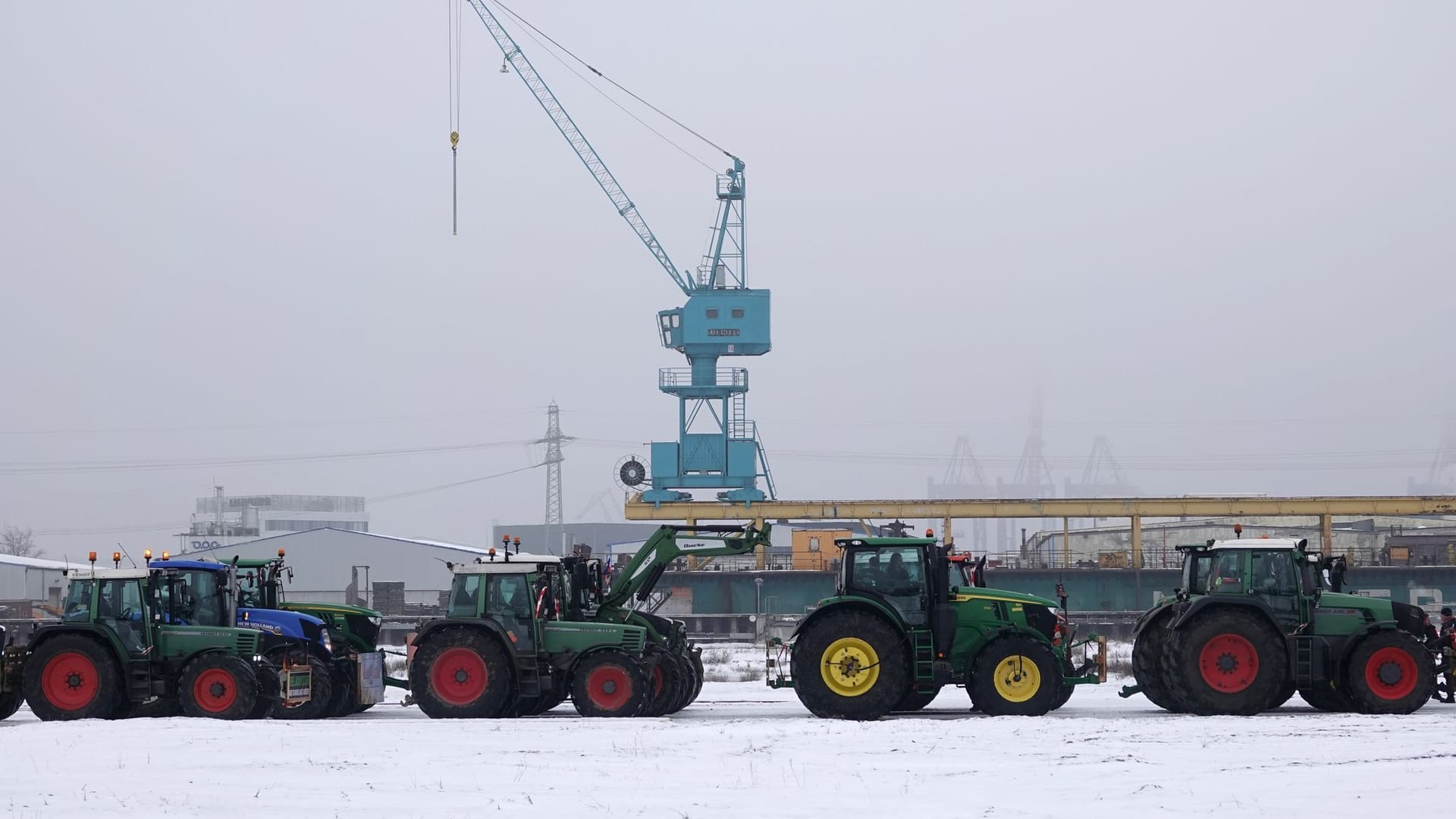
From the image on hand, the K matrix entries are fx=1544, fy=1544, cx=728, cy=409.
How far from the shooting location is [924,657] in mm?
19094

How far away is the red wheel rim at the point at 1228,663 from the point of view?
18.9 m

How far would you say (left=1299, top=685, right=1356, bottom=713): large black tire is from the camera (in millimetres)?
19234

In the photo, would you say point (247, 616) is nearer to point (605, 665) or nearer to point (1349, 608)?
point (605, 665)

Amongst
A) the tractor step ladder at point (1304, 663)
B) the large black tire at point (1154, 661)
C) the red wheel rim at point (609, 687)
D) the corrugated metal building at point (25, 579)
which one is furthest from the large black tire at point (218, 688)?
the corrugated metal building at point (25, 579)

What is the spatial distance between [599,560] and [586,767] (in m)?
8.06

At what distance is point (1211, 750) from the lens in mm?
14961

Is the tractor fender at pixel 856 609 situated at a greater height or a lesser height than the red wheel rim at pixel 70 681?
greater

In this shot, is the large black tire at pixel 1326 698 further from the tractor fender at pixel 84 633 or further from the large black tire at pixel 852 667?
the tractor fender at pixel 84 633

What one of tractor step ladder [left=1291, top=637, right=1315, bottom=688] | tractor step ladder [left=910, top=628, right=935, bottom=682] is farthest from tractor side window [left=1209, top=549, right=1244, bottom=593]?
tractor step ladder [left=910, top=628, right=935, bottom=682]

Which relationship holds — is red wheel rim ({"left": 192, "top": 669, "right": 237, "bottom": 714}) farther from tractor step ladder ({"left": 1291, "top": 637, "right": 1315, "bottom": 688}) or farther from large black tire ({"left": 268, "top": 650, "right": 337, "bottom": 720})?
tractor step ladder ({"left": 1291, "top": 637, "right": 1315, "bottom": 688})

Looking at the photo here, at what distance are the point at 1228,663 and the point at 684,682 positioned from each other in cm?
702

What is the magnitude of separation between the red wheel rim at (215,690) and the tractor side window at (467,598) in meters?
2.92

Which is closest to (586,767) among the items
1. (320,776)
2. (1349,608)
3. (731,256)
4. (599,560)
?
(320,776)

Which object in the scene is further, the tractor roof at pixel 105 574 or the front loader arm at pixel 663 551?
the front loader arm at pixel 663 551
